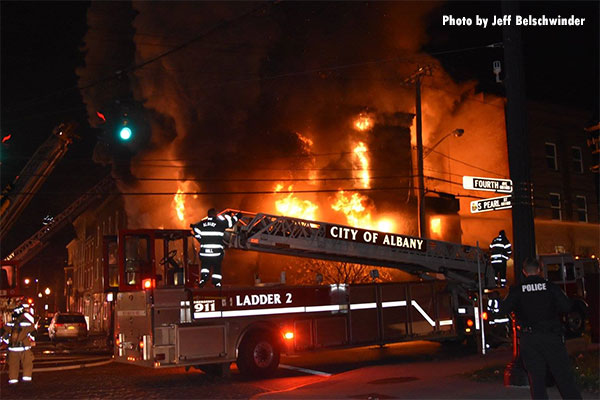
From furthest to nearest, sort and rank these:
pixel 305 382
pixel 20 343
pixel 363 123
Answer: pixel 363 123 → pixel 20 343 → pixel 305 382

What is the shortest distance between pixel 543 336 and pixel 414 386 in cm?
326

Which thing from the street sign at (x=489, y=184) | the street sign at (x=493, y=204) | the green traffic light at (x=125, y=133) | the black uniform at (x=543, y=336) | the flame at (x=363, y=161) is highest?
the flame at (x=363, y=161)

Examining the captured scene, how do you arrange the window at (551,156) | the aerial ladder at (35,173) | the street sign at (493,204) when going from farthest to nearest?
the window at (551,156), the aerial ladder at (35,173), the street sign at (493,204)

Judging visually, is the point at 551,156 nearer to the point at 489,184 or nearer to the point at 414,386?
the point at 489,184

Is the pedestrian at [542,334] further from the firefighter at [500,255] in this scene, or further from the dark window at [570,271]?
the dark window at [570,271]

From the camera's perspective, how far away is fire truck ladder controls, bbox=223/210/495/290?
12.3 metres

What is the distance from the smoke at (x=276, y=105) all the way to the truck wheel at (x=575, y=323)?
37.5 ft

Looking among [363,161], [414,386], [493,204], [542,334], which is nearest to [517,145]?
[493,204]

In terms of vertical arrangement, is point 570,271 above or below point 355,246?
below

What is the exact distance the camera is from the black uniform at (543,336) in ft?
19.7

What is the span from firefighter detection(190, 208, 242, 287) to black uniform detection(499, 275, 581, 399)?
6.22 metres

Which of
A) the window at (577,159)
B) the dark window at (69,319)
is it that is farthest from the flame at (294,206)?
the window at (577,159)

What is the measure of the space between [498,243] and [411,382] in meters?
6.06

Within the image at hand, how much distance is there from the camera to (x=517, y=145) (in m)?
8.62
